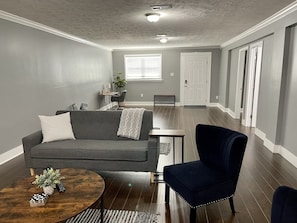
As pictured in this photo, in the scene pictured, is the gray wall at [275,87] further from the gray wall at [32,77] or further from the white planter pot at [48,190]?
the gray wall at [32,77]

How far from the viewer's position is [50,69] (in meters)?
4.82

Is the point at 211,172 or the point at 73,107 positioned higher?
the point at 73,107

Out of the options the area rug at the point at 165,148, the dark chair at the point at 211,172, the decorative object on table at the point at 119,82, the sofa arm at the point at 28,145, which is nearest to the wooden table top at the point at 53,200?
the dark chair at the point at 211,172

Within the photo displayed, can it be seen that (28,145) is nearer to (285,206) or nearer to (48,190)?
(48,190)

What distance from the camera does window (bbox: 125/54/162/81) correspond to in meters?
9.23

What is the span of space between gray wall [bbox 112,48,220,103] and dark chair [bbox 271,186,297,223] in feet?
26.9

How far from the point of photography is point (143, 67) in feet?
30.7

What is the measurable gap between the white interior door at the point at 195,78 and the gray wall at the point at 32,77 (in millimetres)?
4365

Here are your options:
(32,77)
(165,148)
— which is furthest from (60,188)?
(32,77)

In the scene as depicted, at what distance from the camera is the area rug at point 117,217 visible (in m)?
2.13

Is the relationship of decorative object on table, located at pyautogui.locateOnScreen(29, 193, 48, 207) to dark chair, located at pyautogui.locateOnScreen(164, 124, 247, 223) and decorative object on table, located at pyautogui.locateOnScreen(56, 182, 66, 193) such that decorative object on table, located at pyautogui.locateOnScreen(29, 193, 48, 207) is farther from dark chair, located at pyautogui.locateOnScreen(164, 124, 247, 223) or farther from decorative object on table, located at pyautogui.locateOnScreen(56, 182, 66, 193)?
dark chair, located at pyautogui.locateOnScreen(164, 124, 247, 223)

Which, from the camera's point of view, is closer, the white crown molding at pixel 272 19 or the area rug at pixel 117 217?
the area rug at pixel 117 217

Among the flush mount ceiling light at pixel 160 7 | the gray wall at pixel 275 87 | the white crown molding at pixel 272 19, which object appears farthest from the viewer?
the gray wall at pixel 275 87

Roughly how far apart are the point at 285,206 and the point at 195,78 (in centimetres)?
823
